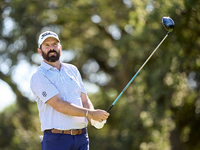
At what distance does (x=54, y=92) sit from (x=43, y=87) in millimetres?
121

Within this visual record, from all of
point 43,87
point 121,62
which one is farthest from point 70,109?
point 121,62

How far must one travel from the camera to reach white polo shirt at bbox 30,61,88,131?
13.0ft

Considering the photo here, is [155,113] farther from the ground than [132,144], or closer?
farther from the ground

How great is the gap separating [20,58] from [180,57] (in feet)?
18.7

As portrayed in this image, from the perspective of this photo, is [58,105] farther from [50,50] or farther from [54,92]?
[50,50]

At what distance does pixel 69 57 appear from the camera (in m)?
15.1

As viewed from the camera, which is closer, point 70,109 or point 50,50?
point 70,109

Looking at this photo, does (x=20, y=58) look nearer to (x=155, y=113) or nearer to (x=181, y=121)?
(x=155, y=113)

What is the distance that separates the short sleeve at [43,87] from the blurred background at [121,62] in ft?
20.5

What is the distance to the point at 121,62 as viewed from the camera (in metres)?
14.3

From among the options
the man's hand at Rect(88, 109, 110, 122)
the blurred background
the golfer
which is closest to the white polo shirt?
the golfer

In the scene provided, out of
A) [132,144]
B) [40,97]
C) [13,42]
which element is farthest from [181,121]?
[40,97]

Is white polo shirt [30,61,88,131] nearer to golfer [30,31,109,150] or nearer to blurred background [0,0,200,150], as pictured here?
golfer [30,31,109,150]

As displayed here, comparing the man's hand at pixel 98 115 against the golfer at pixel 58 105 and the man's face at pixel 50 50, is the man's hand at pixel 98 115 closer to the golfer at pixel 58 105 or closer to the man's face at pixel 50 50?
the golfer at pixel 58 105
